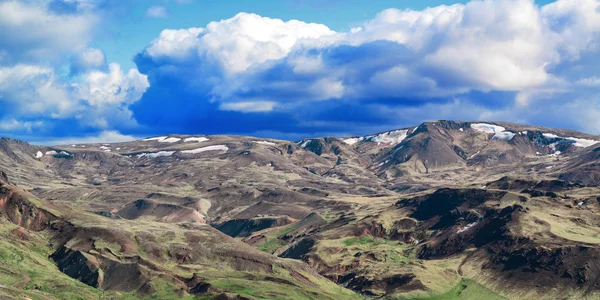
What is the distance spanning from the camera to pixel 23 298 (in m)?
195

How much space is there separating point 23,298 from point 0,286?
7.48m

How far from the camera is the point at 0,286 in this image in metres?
195
